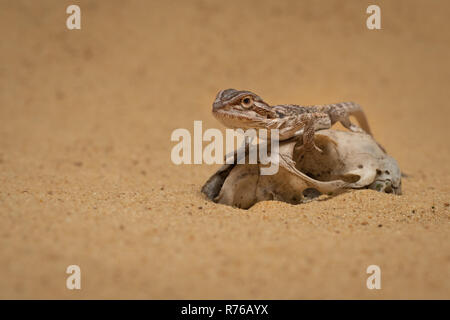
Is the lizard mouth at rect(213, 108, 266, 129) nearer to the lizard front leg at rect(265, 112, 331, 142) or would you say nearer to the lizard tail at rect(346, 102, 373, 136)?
the lizard front leg at rect(265, 112, 331, 142)

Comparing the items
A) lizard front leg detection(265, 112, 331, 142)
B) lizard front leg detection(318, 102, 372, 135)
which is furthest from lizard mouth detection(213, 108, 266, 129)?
lizard front leg detection(318, 102, 372, 135)

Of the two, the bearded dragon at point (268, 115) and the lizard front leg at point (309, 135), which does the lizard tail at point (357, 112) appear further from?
the lizard front leg at point (309, 135)

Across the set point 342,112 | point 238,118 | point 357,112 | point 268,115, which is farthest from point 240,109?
point 357,112

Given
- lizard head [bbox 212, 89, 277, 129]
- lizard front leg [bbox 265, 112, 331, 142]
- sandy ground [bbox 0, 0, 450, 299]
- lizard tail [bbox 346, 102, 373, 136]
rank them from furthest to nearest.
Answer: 1. lizard tail [bbox 346, 102, 373, 136]
2. lizard front leg [bbox 265, 112, 331, 142]
3. lizard head [bbox 212, 89, 277, 129]
4. sandy ground [bbox 0, 0, 450, 299]

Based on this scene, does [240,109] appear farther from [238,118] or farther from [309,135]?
[309,135]

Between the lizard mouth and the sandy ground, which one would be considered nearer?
the sandy ground

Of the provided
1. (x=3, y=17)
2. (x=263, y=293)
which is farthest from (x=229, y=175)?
(x=3, y=17)

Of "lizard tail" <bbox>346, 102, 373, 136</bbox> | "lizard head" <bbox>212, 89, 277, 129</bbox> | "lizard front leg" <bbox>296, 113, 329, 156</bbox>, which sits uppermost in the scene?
"lizard tail" <bbox>346, 102, 373, 136</bbox>
